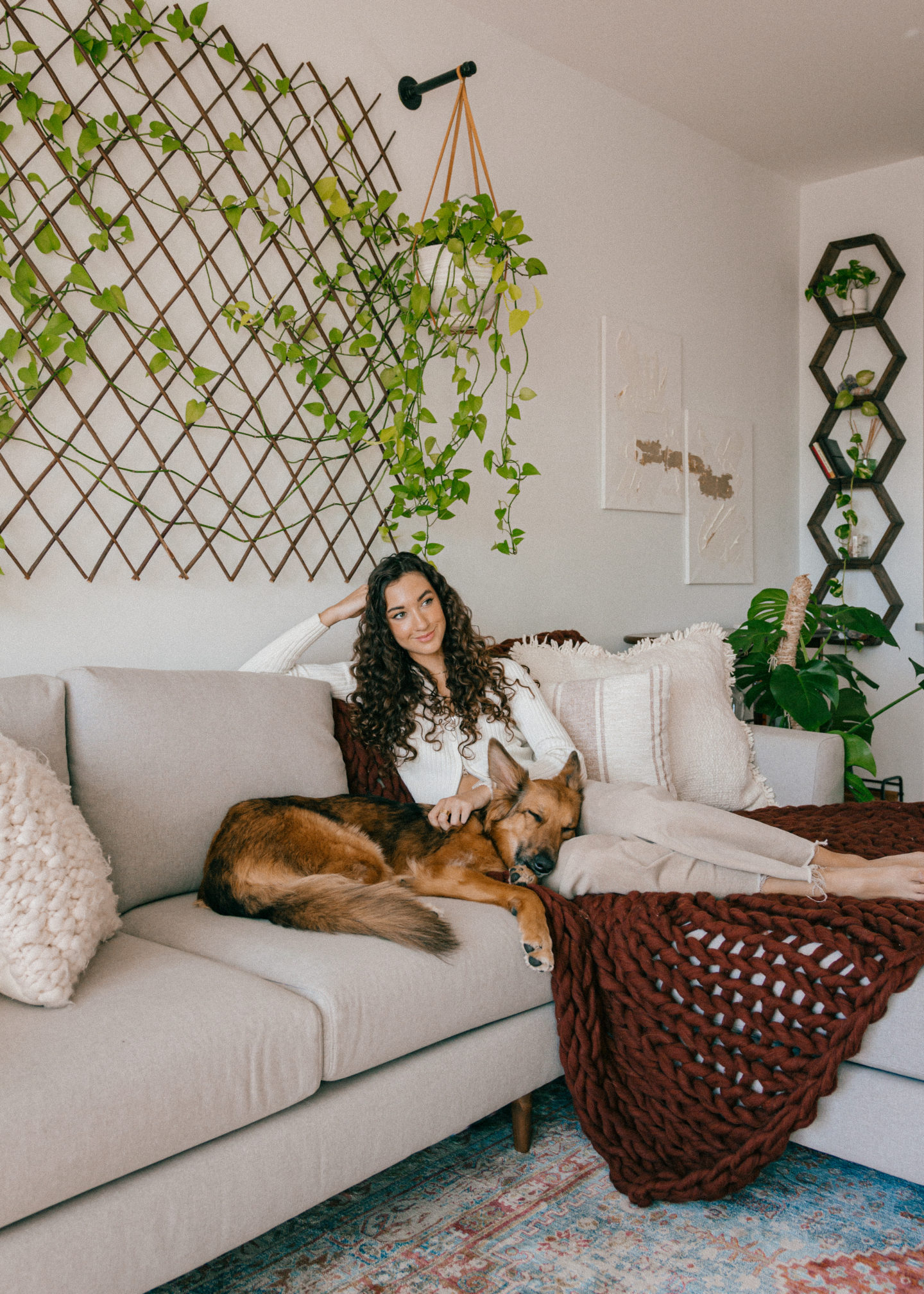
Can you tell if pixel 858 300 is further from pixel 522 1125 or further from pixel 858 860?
pixel 522 1125

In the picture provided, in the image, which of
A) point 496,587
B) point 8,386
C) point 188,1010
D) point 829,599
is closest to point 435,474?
point 496,587

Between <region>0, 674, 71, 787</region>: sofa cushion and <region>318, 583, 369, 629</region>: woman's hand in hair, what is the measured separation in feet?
2.34

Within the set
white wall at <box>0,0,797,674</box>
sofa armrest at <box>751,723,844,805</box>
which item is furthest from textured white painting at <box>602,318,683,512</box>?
sofa armrest at <box>751,723,844,805</box>

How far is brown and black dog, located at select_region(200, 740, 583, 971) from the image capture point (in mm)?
1645

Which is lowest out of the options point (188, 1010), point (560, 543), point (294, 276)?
point (188, 1010)

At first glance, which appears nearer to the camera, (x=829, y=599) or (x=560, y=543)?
(x=560, y=543)

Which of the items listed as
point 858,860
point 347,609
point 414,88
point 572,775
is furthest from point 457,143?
point 858,860

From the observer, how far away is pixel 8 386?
2.06 m

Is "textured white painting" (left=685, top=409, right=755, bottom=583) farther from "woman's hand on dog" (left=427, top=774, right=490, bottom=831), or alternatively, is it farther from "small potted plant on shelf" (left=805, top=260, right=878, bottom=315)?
"woman's hand on dog" (left=427, top=774, right=490, bottom=831)

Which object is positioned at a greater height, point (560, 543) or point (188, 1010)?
point (560, 543)

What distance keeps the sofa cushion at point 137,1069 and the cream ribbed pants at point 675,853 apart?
66cm

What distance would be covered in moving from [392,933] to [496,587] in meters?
1.79

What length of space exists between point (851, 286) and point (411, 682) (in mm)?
3296

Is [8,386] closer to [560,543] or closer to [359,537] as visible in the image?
[359,537]
